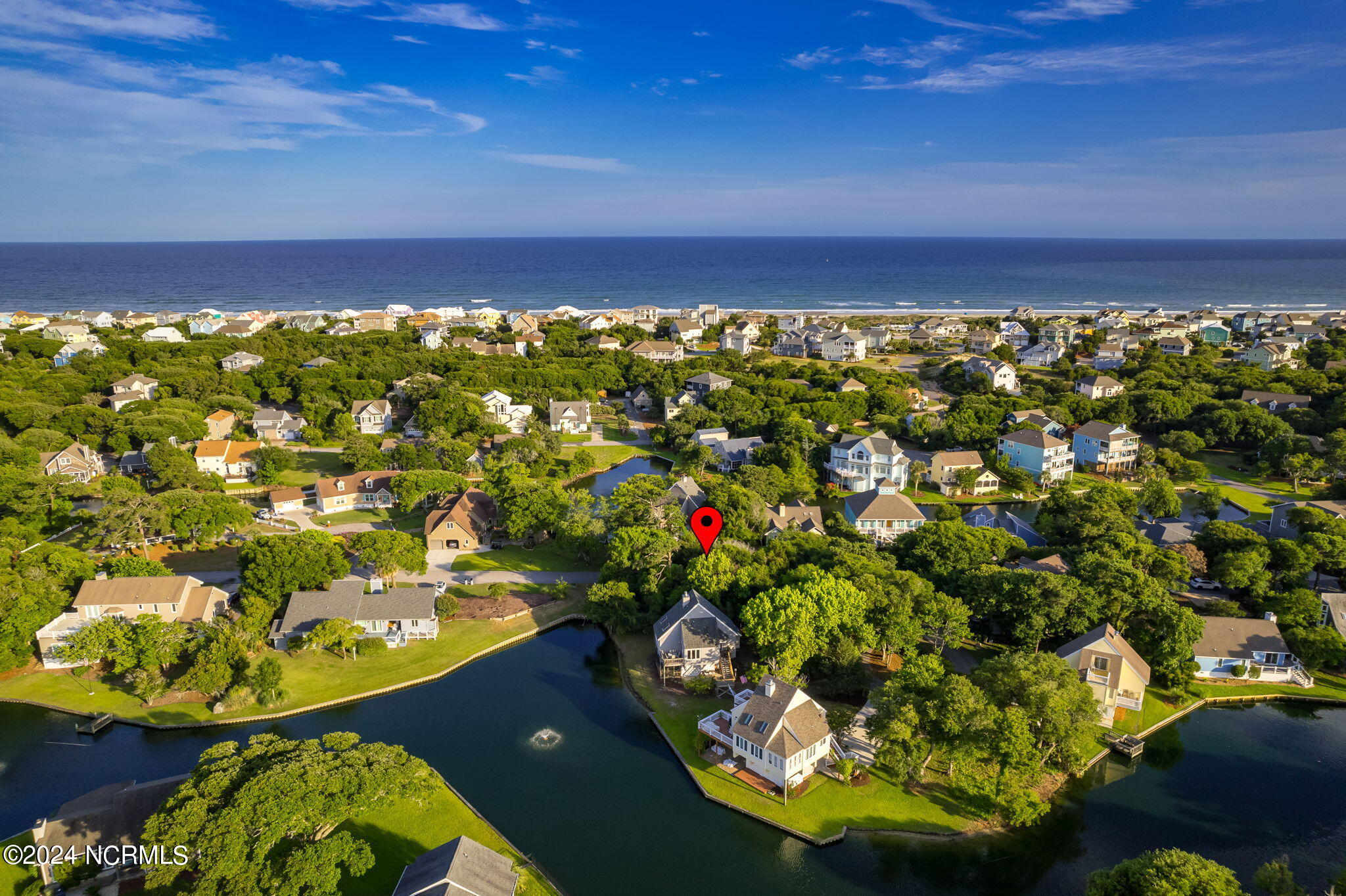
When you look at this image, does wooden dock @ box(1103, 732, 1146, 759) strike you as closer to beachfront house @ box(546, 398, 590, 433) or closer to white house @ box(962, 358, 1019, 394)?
beachfront house @ box(546, 398, 590, 433)

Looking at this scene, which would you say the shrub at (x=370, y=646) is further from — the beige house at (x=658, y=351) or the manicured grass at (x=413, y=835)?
the beige house at (x=658, y=351)

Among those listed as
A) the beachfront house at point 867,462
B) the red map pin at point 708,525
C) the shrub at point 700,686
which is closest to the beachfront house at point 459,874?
the shrub at point 700,686


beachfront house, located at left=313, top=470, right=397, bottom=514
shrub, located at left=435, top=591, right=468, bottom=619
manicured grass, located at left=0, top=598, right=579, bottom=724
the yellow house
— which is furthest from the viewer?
beachfront house, located at left=313, top=470, right=397, bottom=514

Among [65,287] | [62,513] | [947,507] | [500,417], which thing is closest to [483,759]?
[947,507]

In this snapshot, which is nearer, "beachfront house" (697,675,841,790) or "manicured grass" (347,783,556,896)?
"manicured grass" (347,783,556,896)

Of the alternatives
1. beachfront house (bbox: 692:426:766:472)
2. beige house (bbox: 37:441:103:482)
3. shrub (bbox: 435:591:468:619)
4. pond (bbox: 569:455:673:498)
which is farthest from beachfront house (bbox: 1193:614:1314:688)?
beige house (bbox: 37:441:103:482)

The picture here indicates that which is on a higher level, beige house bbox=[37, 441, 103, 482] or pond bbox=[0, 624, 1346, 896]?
beige house bbox=[37, 441, 103, 482]

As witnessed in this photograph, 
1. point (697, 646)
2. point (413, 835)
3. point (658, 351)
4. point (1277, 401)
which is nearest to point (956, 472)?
point (697, 646)
